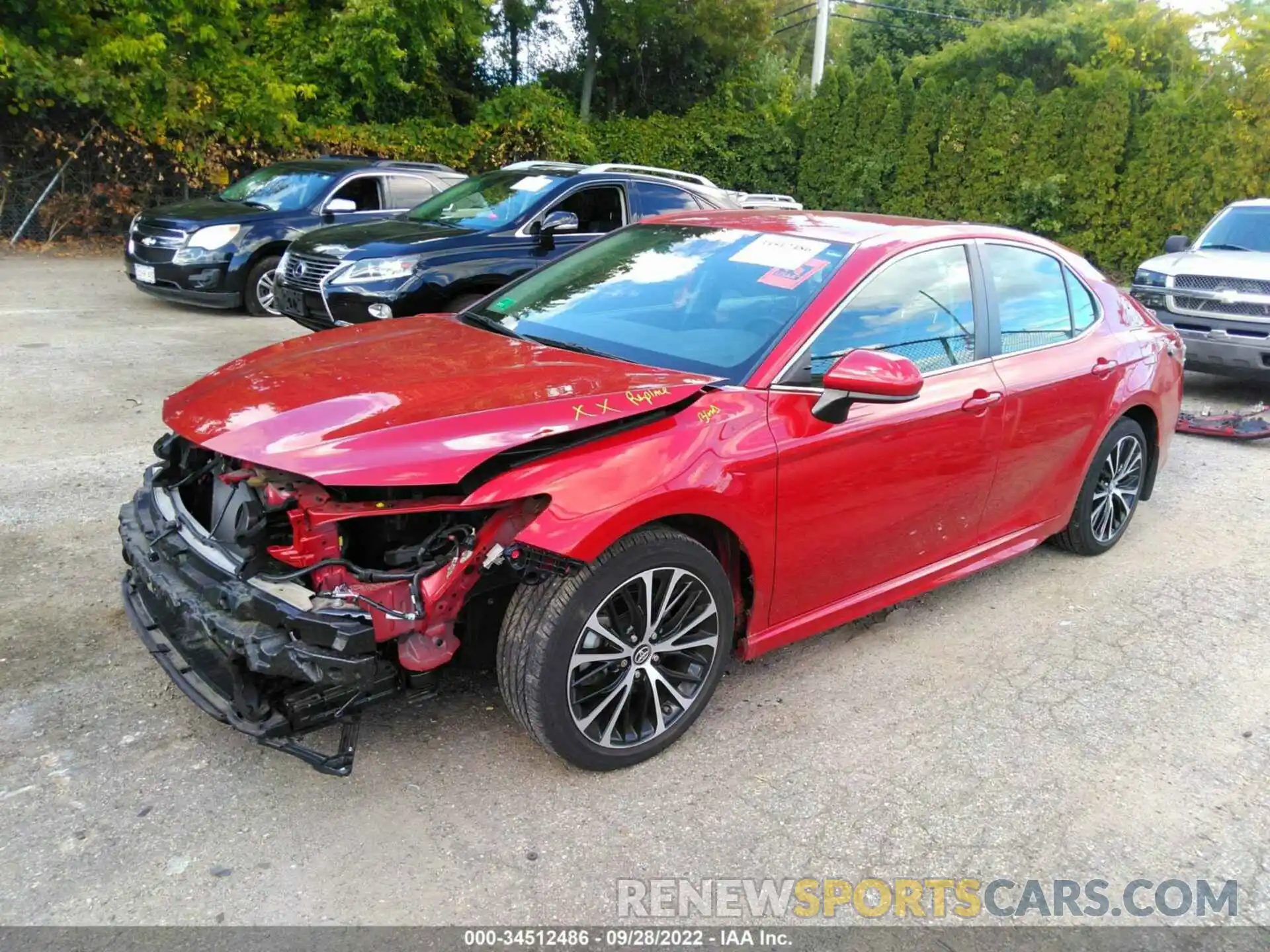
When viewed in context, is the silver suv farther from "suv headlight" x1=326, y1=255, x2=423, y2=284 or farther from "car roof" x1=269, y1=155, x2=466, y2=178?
"car roof" x1=269, y1=155, x2=466, y2=178

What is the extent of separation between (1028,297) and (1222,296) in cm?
510

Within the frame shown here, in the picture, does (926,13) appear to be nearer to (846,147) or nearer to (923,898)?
(846,147)

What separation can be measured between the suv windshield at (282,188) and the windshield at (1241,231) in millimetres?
9227

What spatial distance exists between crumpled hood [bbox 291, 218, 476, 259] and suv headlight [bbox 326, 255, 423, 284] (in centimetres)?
6

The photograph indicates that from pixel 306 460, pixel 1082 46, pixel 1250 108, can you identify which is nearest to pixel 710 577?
pixel 306 460

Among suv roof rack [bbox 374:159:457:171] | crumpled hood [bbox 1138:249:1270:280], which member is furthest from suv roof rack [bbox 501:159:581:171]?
crumpled hood [bbox 1138:249:1270:280]

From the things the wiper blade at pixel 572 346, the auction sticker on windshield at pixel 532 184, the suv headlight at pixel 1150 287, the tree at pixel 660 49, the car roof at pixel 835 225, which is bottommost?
the suv headlight at pixel 1150 287

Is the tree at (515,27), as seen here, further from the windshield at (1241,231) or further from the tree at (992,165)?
the windshield at (1241,231)

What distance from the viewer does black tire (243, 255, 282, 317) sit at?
9.98 meters

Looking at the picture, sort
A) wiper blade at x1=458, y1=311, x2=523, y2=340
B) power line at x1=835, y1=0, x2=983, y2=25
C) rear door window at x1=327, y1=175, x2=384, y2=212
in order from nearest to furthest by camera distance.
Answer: wiper blade at x1=458, y1=311, x2=523, y2=340, rear door window at x1=327, y1=175, x2=384, y2=212, power line at x1=835, y1=0, x2=983, y2=25

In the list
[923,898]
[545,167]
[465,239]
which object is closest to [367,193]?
[545,167]

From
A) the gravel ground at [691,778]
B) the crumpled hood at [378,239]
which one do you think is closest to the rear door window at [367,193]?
→ the crumpled hood at [378,239]

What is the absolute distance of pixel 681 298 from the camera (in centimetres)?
373

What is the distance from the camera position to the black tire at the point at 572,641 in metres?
2.77
